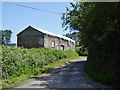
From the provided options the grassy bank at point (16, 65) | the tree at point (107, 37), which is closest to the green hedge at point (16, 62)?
the grassy bank at point (16, 65)

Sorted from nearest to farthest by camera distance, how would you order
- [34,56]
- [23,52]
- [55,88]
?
[55,88], [23,52], [34,56]

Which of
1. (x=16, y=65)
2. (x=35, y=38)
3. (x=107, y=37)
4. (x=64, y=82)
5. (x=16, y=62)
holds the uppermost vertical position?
(x=35, y=38)

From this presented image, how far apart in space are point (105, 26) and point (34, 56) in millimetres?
7472

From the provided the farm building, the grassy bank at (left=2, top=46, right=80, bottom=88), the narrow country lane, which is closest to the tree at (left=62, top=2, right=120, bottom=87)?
the narrow country lane

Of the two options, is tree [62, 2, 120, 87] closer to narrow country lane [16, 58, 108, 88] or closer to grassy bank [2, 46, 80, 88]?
narrow country lane [16, 58, 108, 88]

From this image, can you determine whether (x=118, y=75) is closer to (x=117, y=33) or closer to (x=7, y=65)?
(x=117, y=33)

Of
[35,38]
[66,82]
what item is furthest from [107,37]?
[35,38]

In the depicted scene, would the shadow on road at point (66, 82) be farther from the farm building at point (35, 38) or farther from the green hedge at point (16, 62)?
the farm building at point (35, 38)

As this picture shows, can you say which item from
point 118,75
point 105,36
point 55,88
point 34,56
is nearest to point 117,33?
point 105,36

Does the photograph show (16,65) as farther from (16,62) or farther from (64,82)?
(64,82)

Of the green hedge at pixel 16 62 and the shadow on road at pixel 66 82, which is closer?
the shadow on road at pixel 66 82

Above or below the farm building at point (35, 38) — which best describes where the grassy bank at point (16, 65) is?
below

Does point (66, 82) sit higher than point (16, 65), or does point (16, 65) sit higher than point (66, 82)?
point (16, 65)

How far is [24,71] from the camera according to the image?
9.45 metres
